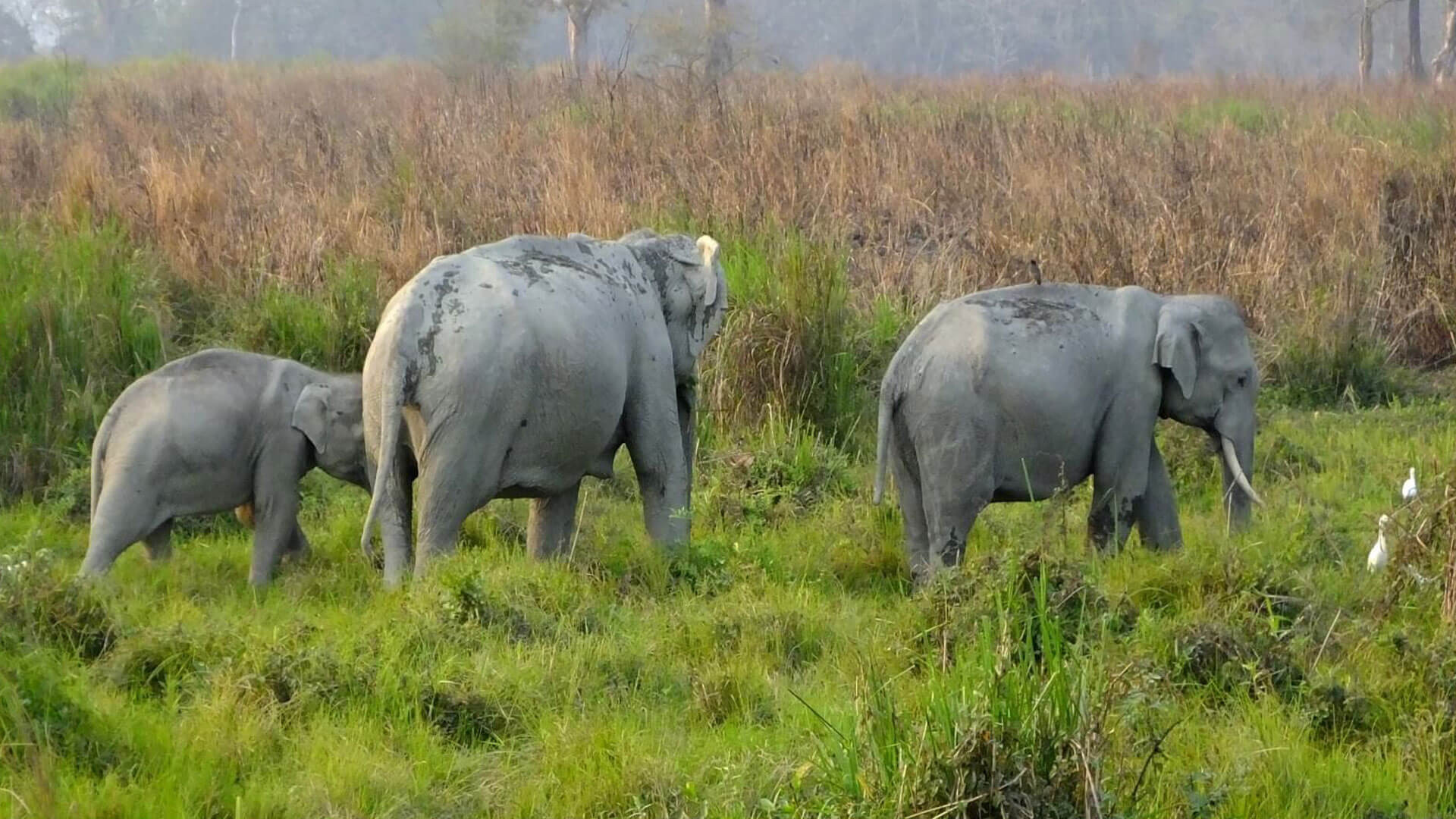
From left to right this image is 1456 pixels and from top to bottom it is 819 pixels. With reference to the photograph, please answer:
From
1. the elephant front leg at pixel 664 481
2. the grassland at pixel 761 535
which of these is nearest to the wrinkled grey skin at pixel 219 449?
the grassland at pixel 761 535

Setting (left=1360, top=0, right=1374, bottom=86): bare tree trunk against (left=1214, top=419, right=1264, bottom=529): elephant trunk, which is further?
(left=1360, top=0, right=1374, bottom=86): bare tree trunk

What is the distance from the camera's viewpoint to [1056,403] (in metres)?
6.37

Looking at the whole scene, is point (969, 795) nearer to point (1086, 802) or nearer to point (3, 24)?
point (1086, 802)

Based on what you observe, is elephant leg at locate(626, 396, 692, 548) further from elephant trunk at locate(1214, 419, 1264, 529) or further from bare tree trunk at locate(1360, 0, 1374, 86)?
bare tree trunk at locate(1360, 0, 1374, 86)

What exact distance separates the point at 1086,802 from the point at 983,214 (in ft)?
27.4

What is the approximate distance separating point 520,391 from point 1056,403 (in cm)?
191

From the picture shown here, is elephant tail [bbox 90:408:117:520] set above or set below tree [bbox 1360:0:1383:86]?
above

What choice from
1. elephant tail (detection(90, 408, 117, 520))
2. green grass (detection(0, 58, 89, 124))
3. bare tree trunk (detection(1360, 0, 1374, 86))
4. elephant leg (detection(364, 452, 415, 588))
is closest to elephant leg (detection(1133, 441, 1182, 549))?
elephant leg (detection(364, 452, 415, 588))

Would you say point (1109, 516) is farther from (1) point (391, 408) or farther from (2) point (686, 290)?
(1) point (391, 408)

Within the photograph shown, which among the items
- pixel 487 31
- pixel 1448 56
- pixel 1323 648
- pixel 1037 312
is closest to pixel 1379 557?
pixel 1323 648

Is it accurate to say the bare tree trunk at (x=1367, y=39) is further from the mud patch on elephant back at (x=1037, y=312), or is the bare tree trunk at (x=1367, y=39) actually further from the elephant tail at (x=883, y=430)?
the elephant tail at (x=883, y=430)

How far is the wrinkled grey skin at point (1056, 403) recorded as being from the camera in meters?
6.30

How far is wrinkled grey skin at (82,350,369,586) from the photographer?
661cm

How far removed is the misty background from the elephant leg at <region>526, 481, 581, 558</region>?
50.6 meters
